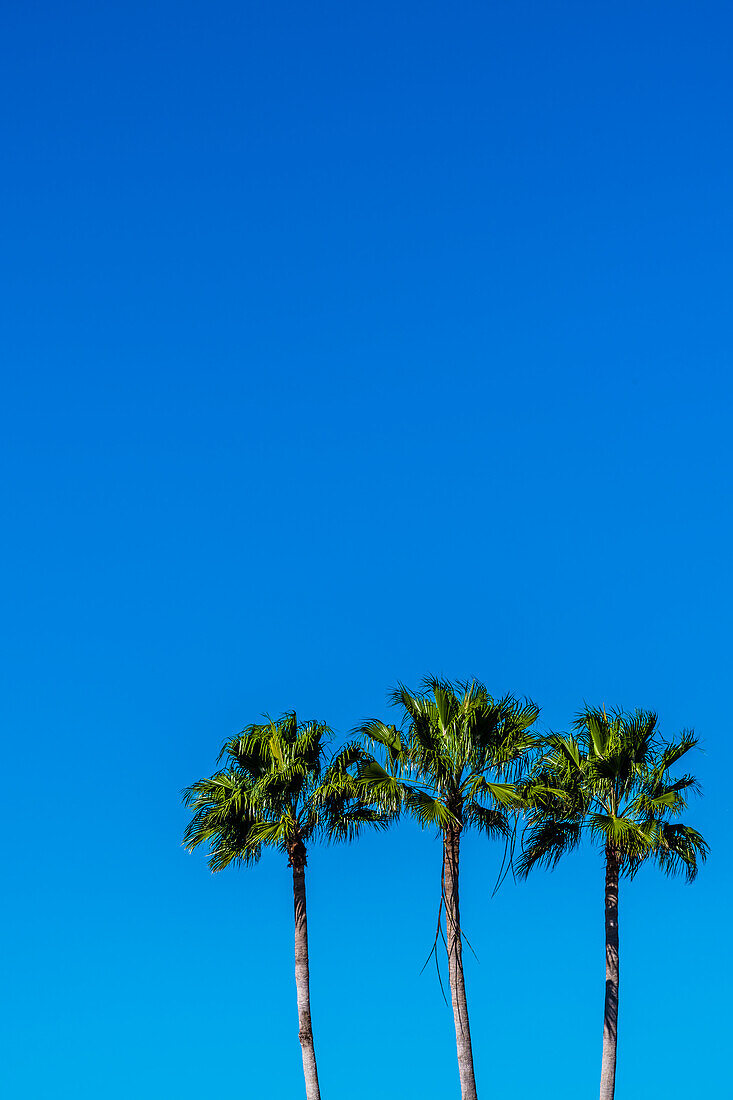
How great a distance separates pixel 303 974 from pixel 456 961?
4306 mm

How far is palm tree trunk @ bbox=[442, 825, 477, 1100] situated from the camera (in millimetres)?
32281

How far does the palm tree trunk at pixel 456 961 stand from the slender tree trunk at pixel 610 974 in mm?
3328

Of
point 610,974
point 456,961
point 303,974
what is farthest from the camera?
point 303,974

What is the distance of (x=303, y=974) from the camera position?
115ft

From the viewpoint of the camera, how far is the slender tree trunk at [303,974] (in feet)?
113

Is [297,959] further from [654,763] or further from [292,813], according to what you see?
[654,763]

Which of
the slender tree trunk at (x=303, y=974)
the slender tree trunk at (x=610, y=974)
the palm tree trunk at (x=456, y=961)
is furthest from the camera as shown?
the slender tree trunk at (x=303, y=974)

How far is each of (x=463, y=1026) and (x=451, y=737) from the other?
650 cm

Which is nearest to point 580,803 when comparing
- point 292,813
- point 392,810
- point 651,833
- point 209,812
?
point 651,833

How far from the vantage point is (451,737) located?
3419cm

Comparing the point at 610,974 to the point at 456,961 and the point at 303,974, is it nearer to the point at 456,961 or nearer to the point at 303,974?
the point at 456,961

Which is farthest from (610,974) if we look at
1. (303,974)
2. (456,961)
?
(303,974)

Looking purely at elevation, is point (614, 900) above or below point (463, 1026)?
above

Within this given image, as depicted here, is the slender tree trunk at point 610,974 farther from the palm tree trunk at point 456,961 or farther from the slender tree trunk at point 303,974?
the slender tree trunk at point 303,974
